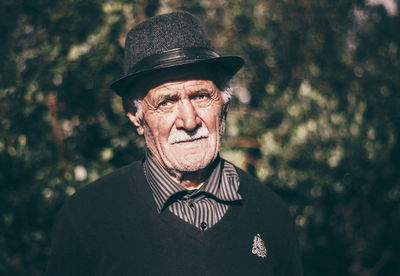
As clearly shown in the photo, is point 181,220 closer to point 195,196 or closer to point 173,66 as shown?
point 195,196

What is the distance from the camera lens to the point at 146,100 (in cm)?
216

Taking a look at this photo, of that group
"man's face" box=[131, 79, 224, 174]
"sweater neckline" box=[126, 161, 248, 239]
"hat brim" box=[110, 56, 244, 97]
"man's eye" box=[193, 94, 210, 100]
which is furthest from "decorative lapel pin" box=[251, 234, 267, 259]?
"hat brim" box=[110, 56, 244, 97]

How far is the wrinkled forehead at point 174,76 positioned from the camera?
208cm

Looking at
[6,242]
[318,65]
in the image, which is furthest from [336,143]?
[6,242]

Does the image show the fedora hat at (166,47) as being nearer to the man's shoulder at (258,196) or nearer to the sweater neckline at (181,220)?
the sweater neckline at (181,220)

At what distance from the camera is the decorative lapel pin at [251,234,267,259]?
2.13 meters

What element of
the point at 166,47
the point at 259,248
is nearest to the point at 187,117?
the point at 166,47

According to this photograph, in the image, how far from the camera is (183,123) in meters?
2.07

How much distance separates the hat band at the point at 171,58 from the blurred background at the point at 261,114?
84 centimetres

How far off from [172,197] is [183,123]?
40 cm

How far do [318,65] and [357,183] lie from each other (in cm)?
113

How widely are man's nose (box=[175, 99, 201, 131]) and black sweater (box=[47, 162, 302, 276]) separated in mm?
411

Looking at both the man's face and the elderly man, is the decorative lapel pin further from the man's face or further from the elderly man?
the man's face

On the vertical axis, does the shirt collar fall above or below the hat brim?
below
